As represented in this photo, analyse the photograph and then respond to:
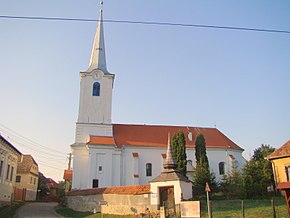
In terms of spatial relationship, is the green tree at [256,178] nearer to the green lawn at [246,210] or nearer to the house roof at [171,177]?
the green lawn at [246,210]

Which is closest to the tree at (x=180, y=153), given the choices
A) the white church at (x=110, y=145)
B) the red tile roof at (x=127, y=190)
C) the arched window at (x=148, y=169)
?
A: the red tile roof at (x=127, y=190)

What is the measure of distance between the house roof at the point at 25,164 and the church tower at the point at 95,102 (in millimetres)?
14781

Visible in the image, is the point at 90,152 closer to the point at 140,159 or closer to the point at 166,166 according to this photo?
the point at 140,159

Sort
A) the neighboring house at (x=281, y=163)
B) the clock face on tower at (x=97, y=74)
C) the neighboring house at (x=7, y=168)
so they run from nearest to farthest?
the neighboring house at (x=281, y=163) < the neighboring house at (x=7, y=168) < the clock face on tower at (x=97, y=74)

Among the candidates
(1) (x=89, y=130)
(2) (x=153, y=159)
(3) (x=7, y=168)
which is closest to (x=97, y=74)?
(1) (x=89, y=130)

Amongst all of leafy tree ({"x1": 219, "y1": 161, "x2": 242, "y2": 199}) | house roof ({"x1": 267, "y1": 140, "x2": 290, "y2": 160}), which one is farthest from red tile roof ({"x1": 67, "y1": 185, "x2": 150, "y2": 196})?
house roof ({"x1": 267, "y1": 140, "x2": 290, "y2": 160})

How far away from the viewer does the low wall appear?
19.9m

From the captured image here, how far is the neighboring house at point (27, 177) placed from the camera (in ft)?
144

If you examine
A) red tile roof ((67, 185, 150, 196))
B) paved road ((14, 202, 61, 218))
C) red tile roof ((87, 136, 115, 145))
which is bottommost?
paved road ((14, 202, 61, 218))

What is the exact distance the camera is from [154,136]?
132ft

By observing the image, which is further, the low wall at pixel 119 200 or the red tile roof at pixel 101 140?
the red tile roof at pixel 101 140

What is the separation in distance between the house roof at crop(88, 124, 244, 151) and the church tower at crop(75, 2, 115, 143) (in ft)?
4.91

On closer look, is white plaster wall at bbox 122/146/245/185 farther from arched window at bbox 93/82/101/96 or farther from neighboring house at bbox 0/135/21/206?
neighboring house at bbox 0/135/21/206

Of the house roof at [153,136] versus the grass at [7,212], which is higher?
the house roof at [153,136]
